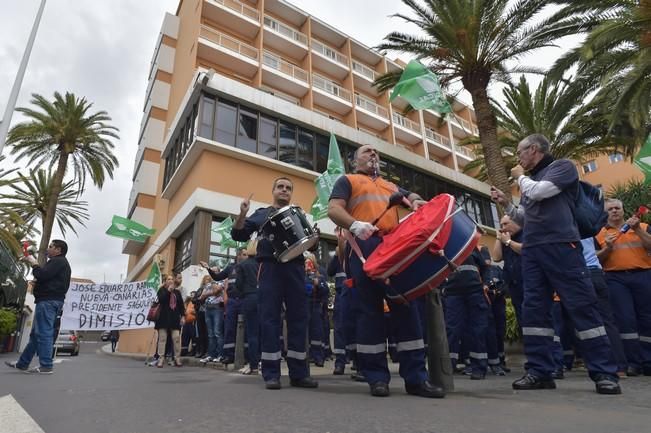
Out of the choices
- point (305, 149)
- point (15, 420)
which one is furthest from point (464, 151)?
point (15, 420)

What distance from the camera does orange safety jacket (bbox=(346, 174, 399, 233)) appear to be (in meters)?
3.60

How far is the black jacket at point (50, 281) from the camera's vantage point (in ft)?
20.3

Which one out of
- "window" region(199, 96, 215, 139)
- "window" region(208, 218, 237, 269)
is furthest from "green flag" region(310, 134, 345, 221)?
"window" region(199, 96, 215, 139)

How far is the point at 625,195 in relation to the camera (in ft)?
53.7

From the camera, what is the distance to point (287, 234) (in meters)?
4.04

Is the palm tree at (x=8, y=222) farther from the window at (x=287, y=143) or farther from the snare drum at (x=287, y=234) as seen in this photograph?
the snare drum at (x=287, y=234)

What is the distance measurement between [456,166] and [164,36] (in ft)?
74.6

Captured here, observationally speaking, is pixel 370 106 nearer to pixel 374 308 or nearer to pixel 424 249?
pixel 374 308

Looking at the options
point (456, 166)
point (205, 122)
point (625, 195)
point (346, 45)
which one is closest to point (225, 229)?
point (205, 122)

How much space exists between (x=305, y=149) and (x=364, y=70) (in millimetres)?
14833

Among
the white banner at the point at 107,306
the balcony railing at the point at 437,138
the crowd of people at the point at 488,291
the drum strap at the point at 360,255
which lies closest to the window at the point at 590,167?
the balcony railing at the point at 437,138

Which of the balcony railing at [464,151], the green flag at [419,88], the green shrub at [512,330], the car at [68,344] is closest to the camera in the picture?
the green shrub at [512,330]

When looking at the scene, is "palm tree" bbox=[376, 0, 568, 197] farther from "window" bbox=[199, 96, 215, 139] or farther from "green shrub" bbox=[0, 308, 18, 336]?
"green shrub" bbox=[0, 308, 18, 336]

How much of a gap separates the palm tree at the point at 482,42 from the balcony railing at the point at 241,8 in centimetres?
1261
